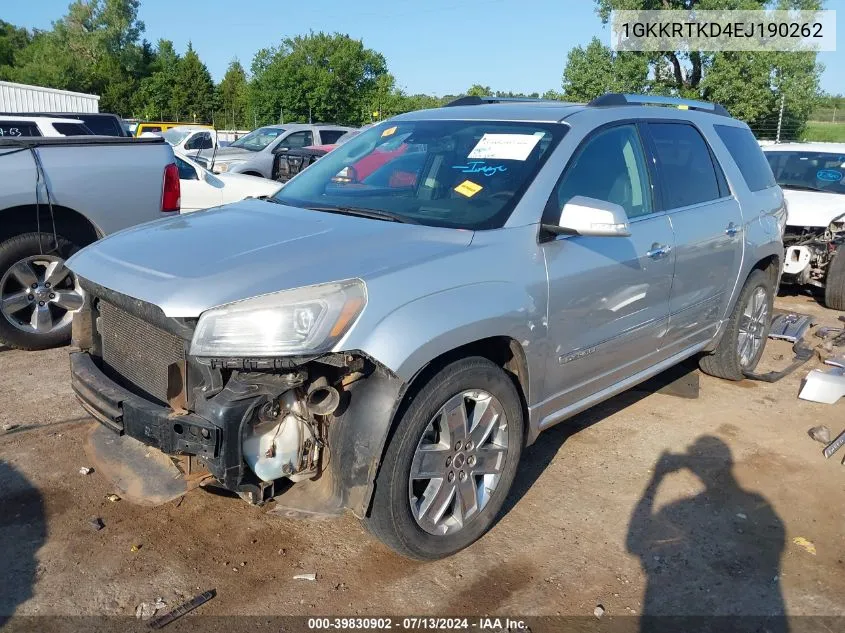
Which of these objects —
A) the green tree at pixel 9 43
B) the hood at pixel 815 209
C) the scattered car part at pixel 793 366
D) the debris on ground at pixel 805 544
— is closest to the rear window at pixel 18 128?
the scattered car part at pixel 793 366

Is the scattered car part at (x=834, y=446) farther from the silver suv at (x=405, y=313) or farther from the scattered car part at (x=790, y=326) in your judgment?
the scattered car part at (x=790, y=326)

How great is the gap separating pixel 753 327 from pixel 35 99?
3472cm

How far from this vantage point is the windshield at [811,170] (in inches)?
348

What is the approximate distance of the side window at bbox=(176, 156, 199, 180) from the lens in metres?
10.1

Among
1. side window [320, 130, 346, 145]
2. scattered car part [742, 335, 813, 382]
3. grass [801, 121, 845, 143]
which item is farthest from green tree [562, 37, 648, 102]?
scattered car part [742, 335, 813, 382]


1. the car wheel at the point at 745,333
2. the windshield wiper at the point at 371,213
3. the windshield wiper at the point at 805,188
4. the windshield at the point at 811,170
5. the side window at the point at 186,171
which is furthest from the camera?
the side window at the point at 186,171

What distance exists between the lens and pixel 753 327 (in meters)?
5.64

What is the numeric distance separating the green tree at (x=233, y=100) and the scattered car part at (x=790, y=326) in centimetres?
4935

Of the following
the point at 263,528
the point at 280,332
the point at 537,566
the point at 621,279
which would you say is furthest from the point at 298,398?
the point at 621,279

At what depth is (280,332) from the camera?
8.77ft

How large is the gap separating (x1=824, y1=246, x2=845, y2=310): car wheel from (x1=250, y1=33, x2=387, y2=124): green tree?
141ft

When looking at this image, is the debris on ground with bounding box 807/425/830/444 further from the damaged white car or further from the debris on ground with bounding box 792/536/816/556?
the damaged white car

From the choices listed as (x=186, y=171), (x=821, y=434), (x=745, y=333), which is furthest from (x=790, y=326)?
(x=186, y=171)

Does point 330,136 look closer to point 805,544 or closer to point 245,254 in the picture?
point 245,254
